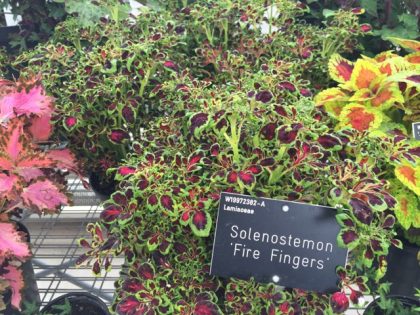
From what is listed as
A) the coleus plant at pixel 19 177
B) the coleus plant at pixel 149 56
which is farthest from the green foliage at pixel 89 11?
the coleus plant at pixel 19 177

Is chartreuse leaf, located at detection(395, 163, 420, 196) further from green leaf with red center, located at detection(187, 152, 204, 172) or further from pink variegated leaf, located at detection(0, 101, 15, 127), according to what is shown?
pink variegated leaf, located at detection(0, 101, 15, 127)

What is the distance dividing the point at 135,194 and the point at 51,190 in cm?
23

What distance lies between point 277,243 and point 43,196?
1.57 ft

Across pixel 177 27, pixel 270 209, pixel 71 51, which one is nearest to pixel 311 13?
pixel 177 27

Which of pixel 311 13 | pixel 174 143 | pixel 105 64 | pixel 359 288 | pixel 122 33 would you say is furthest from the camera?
pixel 311 13

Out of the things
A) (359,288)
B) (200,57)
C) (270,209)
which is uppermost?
(200,57)

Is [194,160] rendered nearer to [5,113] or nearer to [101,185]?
[5,113]

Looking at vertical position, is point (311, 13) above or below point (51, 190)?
above

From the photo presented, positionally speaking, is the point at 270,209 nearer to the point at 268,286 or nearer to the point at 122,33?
the point at 268,286

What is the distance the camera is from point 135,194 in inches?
32.8

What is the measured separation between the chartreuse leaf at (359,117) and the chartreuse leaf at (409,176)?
0.38ft

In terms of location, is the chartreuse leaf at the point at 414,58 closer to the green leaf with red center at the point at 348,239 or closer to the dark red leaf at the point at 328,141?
the dark red leaf at the point at 328,141

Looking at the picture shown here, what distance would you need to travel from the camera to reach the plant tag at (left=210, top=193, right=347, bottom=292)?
0.82 m

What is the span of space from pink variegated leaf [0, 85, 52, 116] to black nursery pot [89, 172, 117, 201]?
35cm
